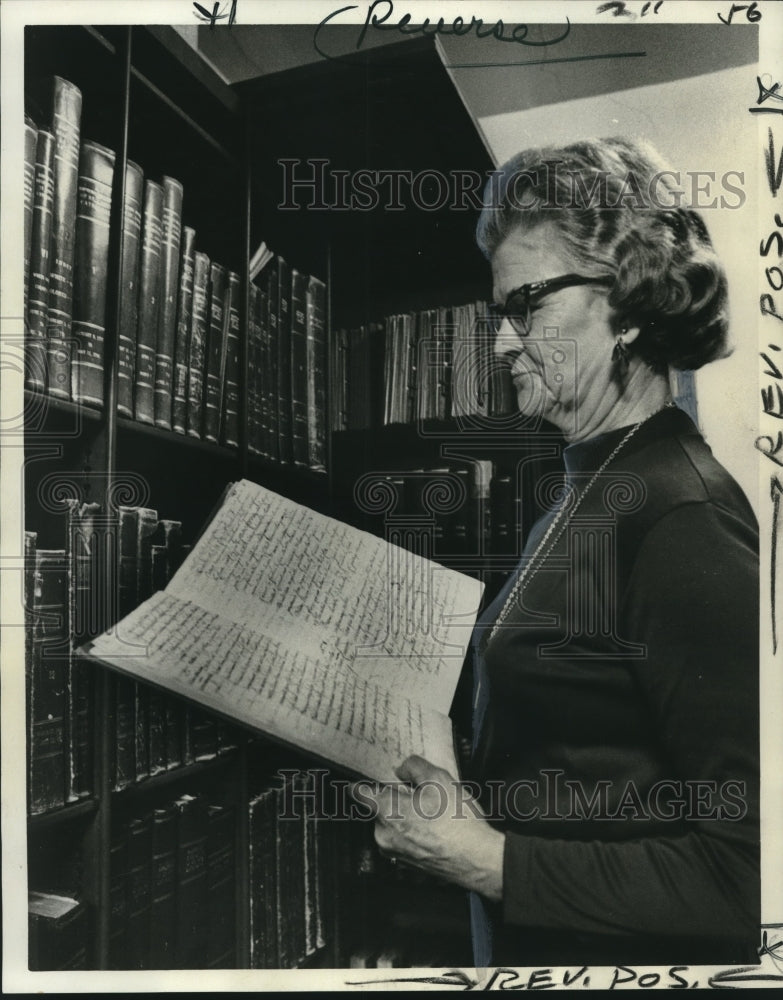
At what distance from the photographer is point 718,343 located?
1.29 meters

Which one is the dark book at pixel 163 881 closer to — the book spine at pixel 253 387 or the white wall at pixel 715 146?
the book spine at pixel 253 387

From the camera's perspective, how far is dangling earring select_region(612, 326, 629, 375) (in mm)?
1251

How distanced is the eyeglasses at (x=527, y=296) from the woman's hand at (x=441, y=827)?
666 millimetres

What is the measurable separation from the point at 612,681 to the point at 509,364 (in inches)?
19.4

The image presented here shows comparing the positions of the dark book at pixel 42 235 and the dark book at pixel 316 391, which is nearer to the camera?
the dark book at pixel 42 235

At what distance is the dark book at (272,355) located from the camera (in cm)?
128

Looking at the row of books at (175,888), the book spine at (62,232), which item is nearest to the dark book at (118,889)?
the row of books at (175,888)

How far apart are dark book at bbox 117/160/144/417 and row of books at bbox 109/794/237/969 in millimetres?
604

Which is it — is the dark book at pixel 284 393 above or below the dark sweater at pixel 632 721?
above

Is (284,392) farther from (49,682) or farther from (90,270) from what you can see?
(49,682)

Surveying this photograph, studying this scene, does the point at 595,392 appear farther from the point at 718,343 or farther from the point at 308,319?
the point at 308,319

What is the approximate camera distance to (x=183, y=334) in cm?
124

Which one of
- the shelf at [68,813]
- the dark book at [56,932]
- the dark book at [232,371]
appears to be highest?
the dark book at [232,371]

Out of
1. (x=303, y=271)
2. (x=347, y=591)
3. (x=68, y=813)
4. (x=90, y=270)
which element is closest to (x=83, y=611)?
(x=68, y=813)
